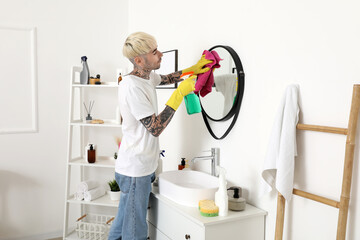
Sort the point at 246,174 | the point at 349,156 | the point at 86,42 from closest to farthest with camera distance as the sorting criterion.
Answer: the point at 349,156 → the point at 246,174 → the point at 86,42

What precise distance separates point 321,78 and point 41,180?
2.66 m

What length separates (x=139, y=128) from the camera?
2.03 metres

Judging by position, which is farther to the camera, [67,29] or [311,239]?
[67,29]

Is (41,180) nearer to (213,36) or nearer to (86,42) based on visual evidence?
(86,42)

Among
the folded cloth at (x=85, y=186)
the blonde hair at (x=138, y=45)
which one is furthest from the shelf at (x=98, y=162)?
the blonde hair at (x=138, y=45)

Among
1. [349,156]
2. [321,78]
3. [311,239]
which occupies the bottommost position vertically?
[311,239]

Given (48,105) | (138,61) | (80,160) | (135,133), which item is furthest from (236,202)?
(48,105)

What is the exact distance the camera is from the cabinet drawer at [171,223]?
1.78 m

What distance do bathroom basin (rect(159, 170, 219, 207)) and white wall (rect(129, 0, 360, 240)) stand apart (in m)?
0.16

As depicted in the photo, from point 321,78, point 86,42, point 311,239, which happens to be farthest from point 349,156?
point 86,42

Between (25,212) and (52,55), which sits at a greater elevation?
(52,55)

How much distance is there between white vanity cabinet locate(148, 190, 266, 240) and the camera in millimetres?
1725

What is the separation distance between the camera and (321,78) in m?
1.54

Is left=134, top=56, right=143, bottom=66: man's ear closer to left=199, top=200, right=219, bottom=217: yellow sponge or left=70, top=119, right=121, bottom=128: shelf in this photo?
left=199, top=200, right=219, bottom=217: yellow sponge
